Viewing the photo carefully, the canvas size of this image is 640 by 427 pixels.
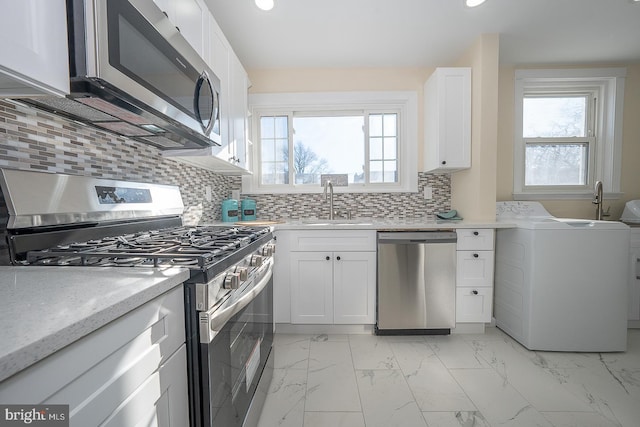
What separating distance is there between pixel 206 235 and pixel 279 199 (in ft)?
5.06

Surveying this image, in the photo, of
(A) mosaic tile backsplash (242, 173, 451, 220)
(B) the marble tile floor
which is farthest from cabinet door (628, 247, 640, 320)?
(A) mosaic tile backsplash (242, 173, 451, 220)

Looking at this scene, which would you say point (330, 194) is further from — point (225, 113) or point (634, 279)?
point (634, 279)

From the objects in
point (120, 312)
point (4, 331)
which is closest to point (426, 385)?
point (120, 312)

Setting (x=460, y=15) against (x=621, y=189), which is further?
(x=621, y=189)

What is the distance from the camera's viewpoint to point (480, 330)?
86.9 inches

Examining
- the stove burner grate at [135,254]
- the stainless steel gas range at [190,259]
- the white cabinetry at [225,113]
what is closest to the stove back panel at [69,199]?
the stainless steel gas range at [190,259]

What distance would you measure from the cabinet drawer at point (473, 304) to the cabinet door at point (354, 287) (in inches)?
27.0

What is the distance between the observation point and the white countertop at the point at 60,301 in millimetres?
362

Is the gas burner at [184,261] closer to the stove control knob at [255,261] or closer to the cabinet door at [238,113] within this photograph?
the stove control knob at [255,261]

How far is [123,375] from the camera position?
0.53m

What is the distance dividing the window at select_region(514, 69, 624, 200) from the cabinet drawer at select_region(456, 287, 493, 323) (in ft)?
3.99

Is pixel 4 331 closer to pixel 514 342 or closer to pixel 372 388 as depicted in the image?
pixel 372 388

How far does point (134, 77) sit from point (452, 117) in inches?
93.5

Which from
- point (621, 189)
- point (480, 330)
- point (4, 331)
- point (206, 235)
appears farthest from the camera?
point (621, 189)
